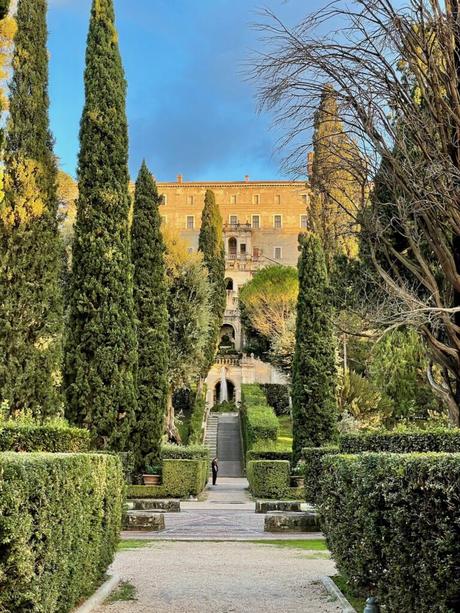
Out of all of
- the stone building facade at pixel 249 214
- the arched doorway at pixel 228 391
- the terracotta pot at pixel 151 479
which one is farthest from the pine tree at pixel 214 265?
the stone building facade at pixel 249 214

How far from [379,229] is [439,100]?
87.2 inches

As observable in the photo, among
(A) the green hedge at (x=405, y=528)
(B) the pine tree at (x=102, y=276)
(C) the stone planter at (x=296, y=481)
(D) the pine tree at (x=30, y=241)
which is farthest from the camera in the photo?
(C) the stone planter at (x=296, y=481)

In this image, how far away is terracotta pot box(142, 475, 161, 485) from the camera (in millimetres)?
20625

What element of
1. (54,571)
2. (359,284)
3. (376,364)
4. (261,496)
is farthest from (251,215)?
(54,571)

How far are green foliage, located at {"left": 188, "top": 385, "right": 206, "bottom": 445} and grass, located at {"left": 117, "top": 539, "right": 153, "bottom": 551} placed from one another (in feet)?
70.7

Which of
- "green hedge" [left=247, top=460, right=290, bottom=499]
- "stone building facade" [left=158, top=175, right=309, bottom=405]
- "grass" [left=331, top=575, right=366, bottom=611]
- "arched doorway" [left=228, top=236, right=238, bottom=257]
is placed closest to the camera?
"grass" [left=331, top=575, right=366, bottom=611]

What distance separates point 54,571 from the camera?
475 cm

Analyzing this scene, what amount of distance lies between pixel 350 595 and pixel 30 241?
1293 cm

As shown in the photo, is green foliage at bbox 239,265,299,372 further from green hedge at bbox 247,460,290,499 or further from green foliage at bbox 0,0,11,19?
green foliage at bbox 0,0,11,19

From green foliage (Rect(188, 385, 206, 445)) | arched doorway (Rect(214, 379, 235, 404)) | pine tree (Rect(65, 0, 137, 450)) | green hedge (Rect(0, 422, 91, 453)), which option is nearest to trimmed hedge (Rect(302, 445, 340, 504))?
pine tree (Rect(65, 0, 137, 450))

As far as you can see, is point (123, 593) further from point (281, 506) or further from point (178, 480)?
point (178, 480)

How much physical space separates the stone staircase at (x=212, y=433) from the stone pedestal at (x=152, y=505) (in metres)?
18.0

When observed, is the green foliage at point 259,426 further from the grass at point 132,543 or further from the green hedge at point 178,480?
the grass at point 132,543

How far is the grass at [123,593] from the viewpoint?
6645 mm
